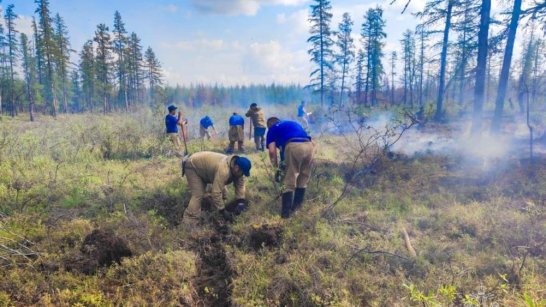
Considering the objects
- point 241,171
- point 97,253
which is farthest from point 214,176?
point 97,253

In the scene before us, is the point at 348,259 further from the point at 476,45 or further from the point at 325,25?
the point at 325,25

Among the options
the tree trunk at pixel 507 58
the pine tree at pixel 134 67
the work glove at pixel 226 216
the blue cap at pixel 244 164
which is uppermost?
the pine tree at pixel 134 67

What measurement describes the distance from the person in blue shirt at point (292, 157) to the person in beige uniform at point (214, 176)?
0.69m

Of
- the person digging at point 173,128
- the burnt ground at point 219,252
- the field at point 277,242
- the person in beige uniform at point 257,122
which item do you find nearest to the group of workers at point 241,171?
the field at point 277,242

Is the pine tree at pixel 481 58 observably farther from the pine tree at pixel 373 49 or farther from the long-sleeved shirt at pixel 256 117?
the pine tree at pixel 373 49

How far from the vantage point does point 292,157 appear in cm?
501

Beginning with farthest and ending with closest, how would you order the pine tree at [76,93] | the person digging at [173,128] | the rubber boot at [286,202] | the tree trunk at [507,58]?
the pine tree at [76,93] → the person digging at [173,128] → the tree trunk at [507,58] → the rubber boot at [286,202]

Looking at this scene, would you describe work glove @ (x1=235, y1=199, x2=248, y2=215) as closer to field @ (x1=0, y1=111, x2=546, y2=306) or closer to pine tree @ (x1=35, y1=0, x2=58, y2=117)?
field @ (x1=0, y1=111, x2=546, y2=306)

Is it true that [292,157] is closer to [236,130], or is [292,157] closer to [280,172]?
[280,172]

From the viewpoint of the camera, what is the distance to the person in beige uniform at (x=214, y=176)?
4660mm

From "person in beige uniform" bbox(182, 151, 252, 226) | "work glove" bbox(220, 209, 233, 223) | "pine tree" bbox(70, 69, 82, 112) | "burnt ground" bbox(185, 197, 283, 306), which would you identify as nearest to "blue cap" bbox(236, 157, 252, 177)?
"person in beige uniform" bbox(182, 151, 252, 226)

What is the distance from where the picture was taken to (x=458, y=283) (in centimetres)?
335

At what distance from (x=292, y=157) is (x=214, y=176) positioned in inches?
50.9

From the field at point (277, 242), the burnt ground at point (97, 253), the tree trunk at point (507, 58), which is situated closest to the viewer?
the field at point (277, 242)
